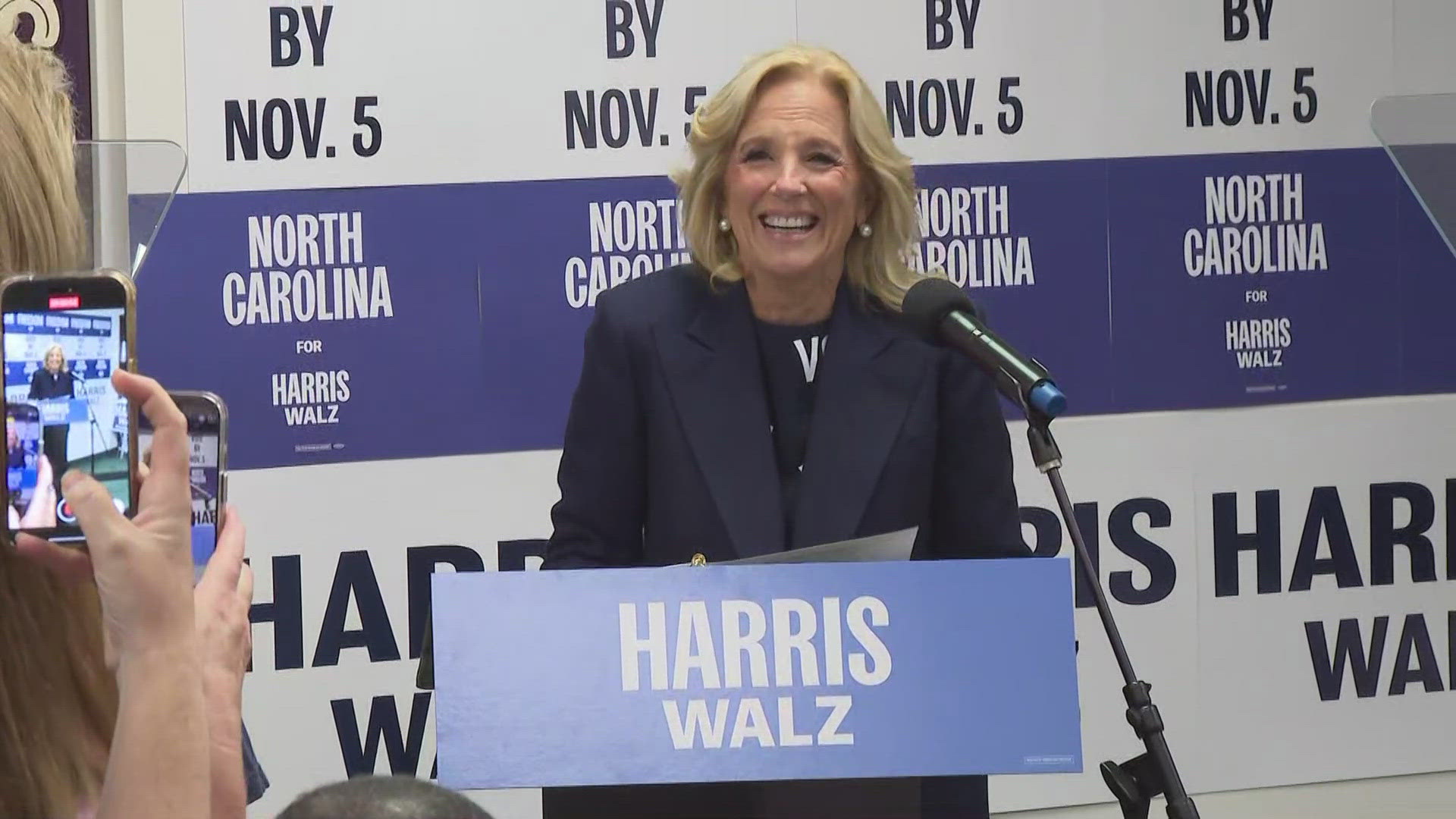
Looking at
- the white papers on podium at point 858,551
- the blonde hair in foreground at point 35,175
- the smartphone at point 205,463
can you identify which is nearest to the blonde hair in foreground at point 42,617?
the blonde hair in foreground at point 35,175

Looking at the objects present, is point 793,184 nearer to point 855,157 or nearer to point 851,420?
point 855,157

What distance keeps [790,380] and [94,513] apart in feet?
5.50

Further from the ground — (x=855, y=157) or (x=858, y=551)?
(x=855, y=157)

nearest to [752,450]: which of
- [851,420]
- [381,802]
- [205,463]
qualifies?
[851,420]

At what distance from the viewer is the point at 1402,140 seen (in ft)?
8.40

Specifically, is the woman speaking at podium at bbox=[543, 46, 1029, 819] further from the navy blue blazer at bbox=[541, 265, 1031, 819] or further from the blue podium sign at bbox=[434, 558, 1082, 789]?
the blue podium sign at bbox=[434, 558, 1082, 789]

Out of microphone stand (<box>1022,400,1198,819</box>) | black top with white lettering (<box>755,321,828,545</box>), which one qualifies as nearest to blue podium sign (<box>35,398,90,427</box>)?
microphone stand (<box>1022,400,1198,819</box>)

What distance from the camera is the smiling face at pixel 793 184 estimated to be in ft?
8.77

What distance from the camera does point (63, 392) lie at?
1.11 metres

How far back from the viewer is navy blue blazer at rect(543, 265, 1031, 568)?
97.7 inches

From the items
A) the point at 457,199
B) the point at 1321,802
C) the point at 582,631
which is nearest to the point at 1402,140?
the point at 582,631

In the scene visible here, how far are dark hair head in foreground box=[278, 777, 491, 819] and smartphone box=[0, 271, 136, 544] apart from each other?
36 cm

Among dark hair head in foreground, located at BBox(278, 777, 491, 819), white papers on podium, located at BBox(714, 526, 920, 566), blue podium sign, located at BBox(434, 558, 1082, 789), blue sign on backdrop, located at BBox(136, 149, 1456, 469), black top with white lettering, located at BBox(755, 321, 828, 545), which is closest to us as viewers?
dark hair head in foreground, located at BBox(278, 777, 491, 819)

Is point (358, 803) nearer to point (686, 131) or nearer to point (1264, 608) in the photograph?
point (686, 131)
